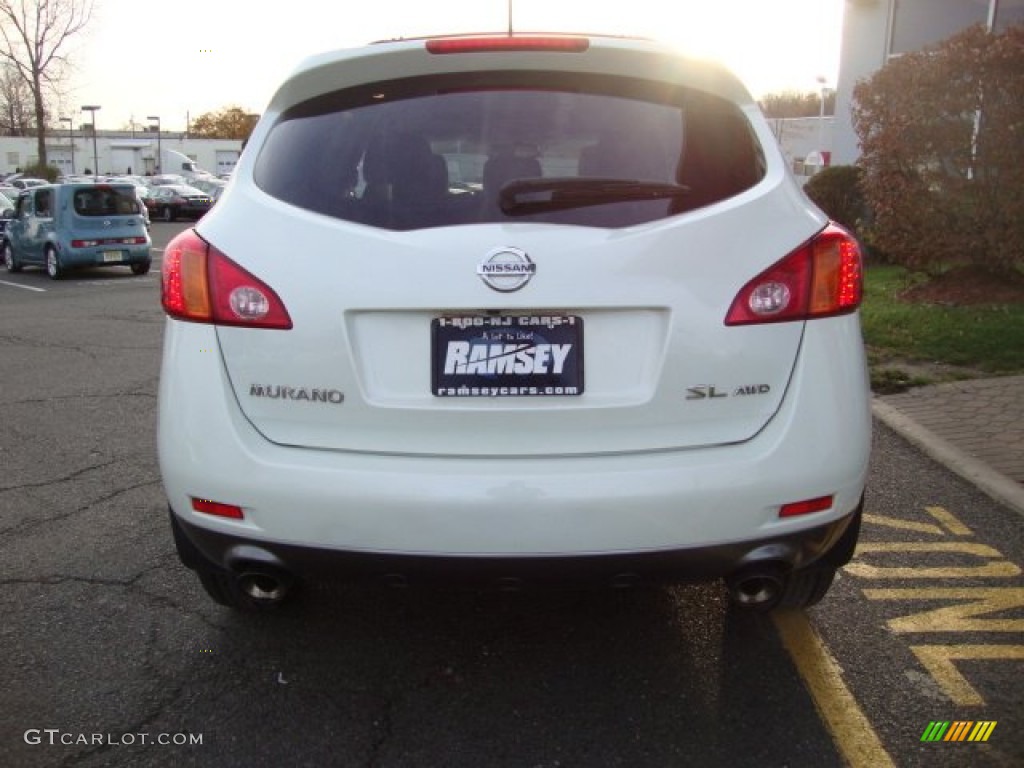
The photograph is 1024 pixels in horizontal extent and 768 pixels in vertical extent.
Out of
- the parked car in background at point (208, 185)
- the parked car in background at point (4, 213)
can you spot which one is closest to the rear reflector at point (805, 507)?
the parked car in background at point (4, 213)

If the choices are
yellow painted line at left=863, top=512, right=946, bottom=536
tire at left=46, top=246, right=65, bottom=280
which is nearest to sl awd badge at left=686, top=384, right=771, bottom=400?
yellow painted line at left=863, top=512, right=946, bottom=536

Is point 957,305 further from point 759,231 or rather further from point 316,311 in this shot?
point 316,311

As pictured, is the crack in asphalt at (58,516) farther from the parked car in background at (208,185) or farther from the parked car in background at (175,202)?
the parked car in background at (208,185)

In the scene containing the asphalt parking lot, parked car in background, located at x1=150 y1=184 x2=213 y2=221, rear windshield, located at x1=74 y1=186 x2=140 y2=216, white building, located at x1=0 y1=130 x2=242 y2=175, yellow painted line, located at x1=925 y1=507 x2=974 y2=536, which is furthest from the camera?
white building, located at x1=0 y1=130 x2=242 y2=175

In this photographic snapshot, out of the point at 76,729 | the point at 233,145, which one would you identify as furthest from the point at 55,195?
the point at 233,145

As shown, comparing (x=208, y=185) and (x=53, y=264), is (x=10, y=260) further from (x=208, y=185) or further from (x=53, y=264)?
(x=208, y=185)

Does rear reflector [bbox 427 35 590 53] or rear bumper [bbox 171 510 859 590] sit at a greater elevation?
rear reflector [bbox 427 35 590 53]

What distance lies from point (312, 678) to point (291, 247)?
1.29 meters

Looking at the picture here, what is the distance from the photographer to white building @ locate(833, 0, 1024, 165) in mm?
16219

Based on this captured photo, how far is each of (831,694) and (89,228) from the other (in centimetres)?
1696

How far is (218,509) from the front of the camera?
243 cm

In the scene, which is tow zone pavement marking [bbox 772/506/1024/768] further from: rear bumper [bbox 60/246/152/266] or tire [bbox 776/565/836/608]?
rear bumper [bbox 60/246/152/266]

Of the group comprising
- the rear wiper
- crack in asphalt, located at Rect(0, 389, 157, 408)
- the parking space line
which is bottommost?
the parking space line

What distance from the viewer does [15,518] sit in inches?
163
